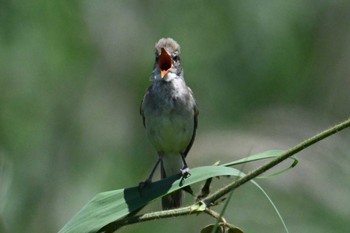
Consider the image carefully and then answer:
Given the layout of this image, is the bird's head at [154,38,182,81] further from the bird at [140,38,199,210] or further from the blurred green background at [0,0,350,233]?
the blurred green background at [0,0,350,233]

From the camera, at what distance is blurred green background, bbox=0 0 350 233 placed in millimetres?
5660

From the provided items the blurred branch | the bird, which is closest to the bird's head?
the bird

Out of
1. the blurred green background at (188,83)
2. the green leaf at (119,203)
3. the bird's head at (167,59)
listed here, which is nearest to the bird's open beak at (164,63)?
the bird's head at (167,59)

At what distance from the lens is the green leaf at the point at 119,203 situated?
2.64m

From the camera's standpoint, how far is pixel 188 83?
6801mm

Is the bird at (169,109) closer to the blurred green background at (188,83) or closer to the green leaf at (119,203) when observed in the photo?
the blurred green background at (188,83)

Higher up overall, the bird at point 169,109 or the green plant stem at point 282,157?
the bird at point 169,109

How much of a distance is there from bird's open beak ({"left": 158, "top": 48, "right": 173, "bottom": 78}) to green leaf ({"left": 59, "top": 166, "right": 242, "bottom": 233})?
120 cm

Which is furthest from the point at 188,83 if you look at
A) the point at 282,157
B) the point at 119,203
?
the point at 282,157

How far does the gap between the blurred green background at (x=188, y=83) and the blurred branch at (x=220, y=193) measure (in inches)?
103

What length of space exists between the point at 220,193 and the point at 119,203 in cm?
33

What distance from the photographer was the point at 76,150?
21.4 feet

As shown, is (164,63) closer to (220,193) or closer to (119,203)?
(119,203)

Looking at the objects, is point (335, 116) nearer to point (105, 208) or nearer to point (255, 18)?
point (255, 18)
